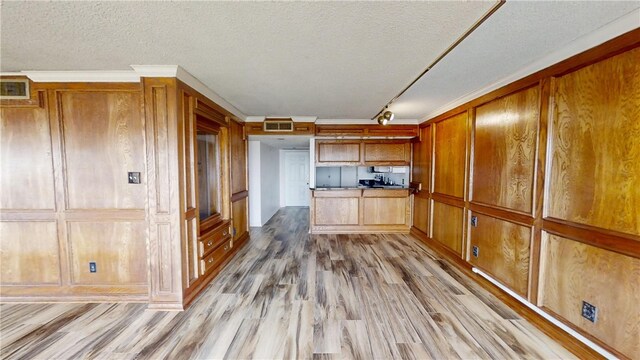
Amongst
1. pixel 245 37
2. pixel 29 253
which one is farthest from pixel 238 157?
pixel 245 37

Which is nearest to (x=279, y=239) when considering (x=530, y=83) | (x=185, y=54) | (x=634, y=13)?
(x=185, y=54)

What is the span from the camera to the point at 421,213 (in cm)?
453

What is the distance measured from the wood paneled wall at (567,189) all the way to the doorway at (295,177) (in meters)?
5.66

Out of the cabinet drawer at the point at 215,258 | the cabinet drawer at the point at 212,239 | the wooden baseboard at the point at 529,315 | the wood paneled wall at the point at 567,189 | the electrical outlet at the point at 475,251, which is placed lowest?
the wooden baseboard at the point at 529,315

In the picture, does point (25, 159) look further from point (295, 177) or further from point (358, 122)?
point (295, 177)

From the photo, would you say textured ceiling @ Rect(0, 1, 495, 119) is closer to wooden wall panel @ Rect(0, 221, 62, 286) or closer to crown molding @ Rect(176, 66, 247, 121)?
crown molding @ Rect(176, 66, 247, 121)

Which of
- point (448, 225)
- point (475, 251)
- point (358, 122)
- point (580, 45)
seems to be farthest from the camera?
point (358, 122)

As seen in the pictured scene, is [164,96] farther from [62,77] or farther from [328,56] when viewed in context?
[328,56]

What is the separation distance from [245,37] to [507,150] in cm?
273

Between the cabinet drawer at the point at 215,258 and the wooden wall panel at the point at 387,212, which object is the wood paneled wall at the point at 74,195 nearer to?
the cabinet drawer at the point at 215,258

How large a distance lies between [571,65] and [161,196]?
3.68 m

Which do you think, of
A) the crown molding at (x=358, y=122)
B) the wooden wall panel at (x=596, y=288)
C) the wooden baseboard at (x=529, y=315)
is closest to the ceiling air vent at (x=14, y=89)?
the crown molding at (x=358, y=122)

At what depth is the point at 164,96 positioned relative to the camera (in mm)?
2250

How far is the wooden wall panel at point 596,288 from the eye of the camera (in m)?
1.49
